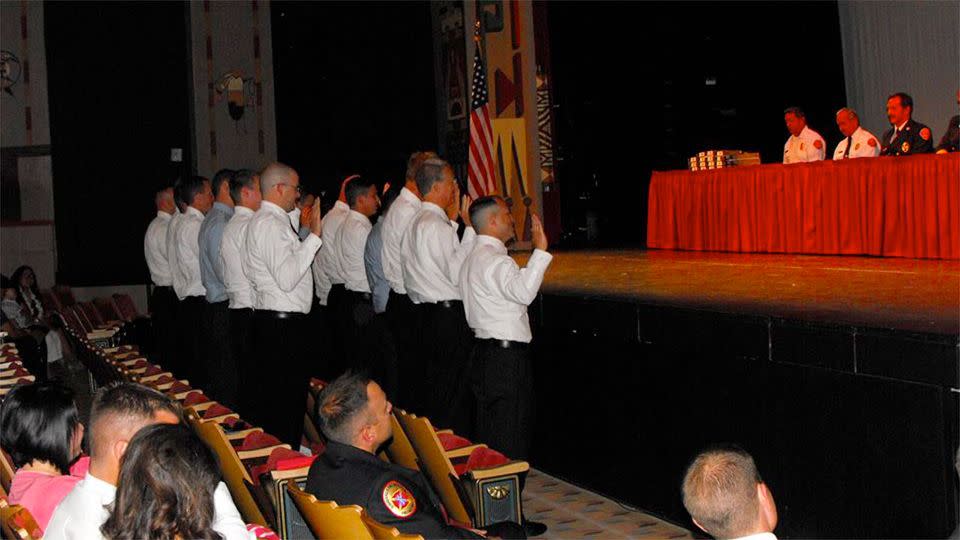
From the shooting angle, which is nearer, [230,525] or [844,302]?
[230,525]

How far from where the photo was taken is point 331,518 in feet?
8.74

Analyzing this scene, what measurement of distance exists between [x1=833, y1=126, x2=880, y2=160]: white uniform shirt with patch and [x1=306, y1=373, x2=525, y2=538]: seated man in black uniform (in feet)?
20.6

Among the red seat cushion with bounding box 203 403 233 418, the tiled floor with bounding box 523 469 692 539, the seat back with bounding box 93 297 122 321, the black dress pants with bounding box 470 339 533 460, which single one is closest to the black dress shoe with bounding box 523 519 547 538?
the tiled floor with bounding box 523 469 692 539

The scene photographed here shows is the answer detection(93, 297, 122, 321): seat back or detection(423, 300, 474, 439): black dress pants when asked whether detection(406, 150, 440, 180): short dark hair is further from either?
detection(93, 297, 122, 321): seat back

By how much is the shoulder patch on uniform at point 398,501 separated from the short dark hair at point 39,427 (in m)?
0.86

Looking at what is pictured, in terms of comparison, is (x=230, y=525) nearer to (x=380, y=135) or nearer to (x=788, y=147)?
(x=788, y=147)

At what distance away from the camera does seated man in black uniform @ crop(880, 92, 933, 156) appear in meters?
7.76

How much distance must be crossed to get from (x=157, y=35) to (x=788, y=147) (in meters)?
7.34

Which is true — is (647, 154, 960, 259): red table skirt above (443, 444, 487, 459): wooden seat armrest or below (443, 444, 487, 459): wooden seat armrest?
above

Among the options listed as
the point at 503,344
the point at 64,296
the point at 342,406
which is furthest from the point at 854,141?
the point at 64,296

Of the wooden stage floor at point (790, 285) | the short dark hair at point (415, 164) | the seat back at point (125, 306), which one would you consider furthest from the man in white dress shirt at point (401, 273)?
the seat back at point (125, 306)

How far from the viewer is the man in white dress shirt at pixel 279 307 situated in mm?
5535

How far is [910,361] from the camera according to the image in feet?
12.4

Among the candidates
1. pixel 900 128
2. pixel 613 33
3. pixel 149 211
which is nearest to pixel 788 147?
pixel 900 128
